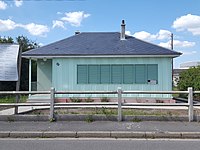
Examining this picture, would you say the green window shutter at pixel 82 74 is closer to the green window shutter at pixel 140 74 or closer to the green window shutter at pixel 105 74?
the green window shutter at pixel 105 74

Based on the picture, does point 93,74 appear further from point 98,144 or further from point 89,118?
point 98,144

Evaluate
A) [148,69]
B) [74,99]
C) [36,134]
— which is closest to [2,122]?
[36,134]

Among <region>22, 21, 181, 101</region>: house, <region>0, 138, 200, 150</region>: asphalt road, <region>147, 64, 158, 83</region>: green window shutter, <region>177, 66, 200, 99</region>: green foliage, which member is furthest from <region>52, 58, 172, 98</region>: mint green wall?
<region>0, 138, 200, 150</region>: asphalt road

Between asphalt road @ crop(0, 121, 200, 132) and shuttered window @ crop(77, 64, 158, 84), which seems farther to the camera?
shuttered window @ crop(77, 64, 158, 84)

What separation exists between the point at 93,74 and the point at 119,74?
185 centimetres

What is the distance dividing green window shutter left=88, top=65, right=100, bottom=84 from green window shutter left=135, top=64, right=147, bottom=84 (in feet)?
9.01

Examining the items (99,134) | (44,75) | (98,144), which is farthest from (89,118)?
(44,75)

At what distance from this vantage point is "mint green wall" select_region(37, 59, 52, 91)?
20172 millimetres

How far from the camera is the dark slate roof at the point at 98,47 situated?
18062mm

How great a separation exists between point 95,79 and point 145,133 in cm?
1063

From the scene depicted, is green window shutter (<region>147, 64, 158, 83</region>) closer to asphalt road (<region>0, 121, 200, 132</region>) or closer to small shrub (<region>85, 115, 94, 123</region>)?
asphalt road (<region>0, 121, 200, 132</region>)

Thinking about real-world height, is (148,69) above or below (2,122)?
above

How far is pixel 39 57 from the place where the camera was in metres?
18.7

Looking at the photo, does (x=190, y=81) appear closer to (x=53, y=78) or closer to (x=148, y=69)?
(x=148, y=69)
